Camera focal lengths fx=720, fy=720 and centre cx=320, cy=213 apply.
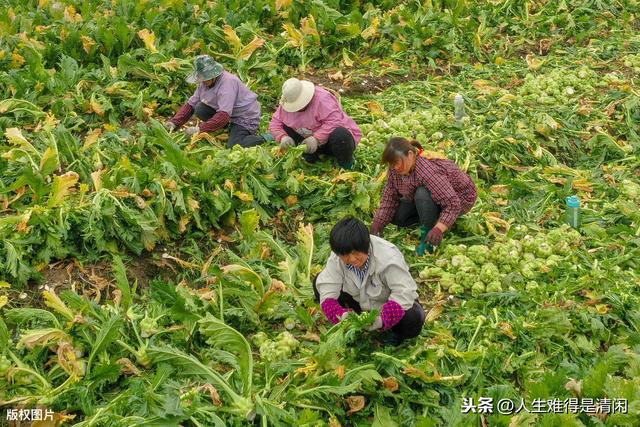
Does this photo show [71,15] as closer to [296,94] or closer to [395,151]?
[296,94]

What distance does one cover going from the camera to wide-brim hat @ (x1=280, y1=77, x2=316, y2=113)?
627 cm

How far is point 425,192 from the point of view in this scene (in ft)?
17.4

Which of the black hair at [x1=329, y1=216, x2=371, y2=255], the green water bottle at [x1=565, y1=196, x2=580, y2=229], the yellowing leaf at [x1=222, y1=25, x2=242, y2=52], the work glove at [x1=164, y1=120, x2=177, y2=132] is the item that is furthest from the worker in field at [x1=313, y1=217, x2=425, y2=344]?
the yellowing leaf at [x1=222, y1=25, x2=242, y2=52]

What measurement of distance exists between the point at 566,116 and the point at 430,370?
4.37 metres

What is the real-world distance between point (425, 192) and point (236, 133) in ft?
7.68

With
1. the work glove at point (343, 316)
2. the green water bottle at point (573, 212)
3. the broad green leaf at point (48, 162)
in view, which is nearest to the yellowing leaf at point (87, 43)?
the broad green leaf at point (48, 162)

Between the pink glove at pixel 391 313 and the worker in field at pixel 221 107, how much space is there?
305 centimetres

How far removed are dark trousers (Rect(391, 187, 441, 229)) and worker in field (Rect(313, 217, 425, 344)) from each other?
1.15 m

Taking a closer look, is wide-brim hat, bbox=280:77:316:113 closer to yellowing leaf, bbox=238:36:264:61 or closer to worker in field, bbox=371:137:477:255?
worker in field, bbox=371:137:477:255

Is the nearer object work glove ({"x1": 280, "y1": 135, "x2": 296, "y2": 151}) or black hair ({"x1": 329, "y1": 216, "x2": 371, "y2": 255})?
black hair ({"x1": 329, "y1": 216, "x2": 371, "y2": 255})

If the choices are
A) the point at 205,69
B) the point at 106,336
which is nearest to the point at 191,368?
the point at 106,336

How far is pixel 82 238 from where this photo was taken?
538cm

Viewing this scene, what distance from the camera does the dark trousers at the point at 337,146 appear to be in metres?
6.38

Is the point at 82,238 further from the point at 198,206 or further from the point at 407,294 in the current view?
the point at 407,294
